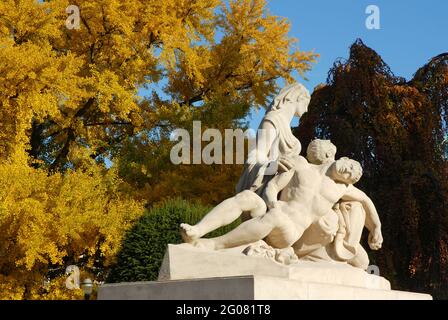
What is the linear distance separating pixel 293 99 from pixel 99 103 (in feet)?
25.6

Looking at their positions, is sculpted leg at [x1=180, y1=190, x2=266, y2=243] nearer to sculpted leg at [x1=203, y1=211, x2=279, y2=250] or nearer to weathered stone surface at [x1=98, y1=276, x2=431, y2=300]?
sculpted leg at [x1=203, y1=211, x2=279, y2=250]

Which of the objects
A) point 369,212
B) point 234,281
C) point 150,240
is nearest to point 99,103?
point 150,240

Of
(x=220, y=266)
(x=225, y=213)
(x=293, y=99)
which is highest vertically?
(x=293, y=99)

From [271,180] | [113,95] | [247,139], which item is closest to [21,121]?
[113,95]

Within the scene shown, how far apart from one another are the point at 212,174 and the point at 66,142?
3.48 m

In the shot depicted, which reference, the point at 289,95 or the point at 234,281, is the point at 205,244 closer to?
the point at 234,281

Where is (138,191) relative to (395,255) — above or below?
above

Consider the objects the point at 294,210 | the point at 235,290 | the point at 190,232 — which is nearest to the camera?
the point at 235,290

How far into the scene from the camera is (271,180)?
8016mm

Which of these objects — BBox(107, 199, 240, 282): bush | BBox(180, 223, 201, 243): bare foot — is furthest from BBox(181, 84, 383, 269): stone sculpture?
BBox(107, 199, 240, 282): bush

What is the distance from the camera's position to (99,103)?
636 inches

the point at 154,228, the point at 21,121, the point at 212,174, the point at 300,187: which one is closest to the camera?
the point at 300,187
